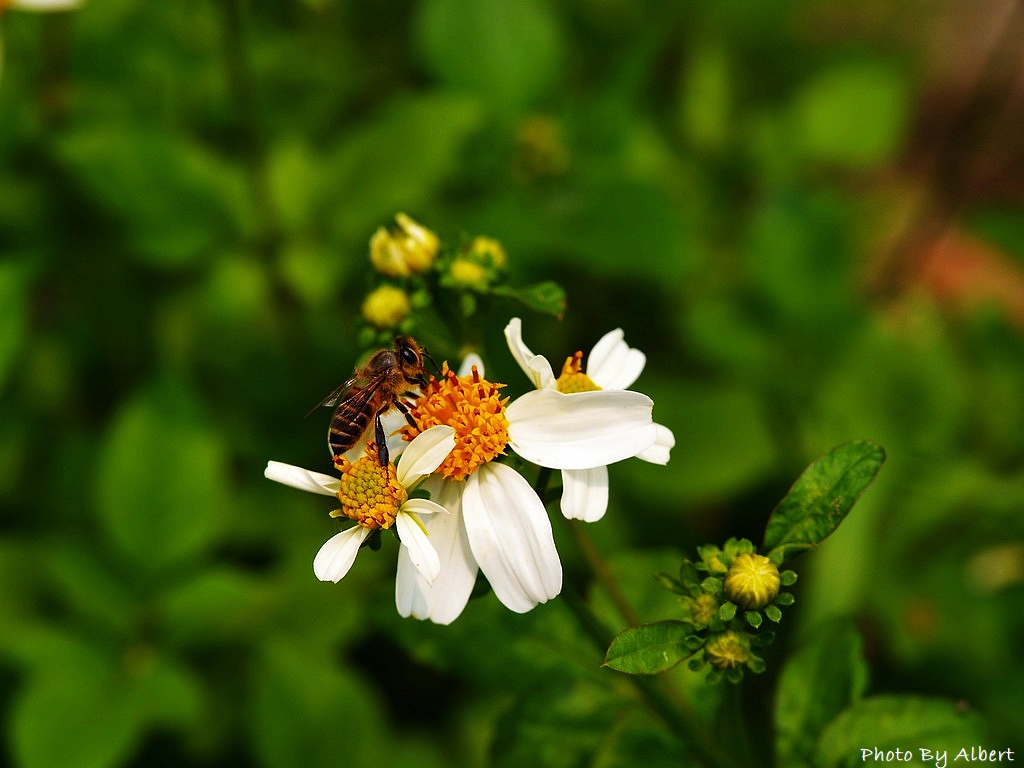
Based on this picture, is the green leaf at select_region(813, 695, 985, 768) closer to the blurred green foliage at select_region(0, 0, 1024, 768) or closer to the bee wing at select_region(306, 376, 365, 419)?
the blurred green foliage at select_region(0, 0, 1024, 768)

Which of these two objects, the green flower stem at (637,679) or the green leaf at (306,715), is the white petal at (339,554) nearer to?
the green flower stem at (637,679)

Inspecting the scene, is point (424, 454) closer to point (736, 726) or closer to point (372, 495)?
point (372, 495)

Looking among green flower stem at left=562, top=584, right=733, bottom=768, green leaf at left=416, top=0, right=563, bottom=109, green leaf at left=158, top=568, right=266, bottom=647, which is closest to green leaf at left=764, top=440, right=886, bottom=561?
green flower stem at left=562, top=584, right=733, bottom=768

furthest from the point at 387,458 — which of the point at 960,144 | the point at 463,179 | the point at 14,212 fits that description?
the point at 960,144

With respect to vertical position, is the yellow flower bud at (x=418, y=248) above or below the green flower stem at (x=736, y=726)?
above

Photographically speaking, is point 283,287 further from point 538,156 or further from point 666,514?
point 666,514

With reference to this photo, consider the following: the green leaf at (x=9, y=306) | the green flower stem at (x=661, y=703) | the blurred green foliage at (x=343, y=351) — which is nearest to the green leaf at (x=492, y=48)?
the blurred green foliage at (x=343, y=351)
